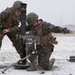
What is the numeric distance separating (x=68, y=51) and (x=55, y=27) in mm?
3473

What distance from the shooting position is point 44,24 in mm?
8812

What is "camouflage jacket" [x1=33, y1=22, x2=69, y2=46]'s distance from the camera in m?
8.75

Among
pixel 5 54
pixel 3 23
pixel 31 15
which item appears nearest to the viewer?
pixel 31 15

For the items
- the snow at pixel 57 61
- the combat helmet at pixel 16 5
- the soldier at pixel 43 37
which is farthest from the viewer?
the combat helmet at pixel 16 5

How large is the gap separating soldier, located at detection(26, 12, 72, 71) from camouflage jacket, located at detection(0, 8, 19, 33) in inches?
16.8

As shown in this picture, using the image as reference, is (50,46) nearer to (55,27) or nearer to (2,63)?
(55,27)

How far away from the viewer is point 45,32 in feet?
29.0

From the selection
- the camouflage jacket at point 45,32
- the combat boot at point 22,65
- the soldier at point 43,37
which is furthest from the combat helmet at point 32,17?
the combat boot at point 22,65

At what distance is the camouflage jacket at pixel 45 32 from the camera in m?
8.75

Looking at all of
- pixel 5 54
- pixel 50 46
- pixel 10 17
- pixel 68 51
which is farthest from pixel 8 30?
pixel 68 51

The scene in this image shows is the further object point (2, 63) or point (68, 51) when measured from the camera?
point (68, 51)

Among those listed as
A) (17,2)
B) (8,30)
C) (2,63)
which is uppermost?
(17,2)

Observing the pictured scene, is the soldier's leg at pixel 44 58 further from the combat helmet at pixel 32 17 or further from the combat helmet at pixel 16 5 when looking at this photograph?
the combat helmet at pixel 16 5

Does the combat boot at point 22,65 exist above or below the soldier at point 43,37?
below
